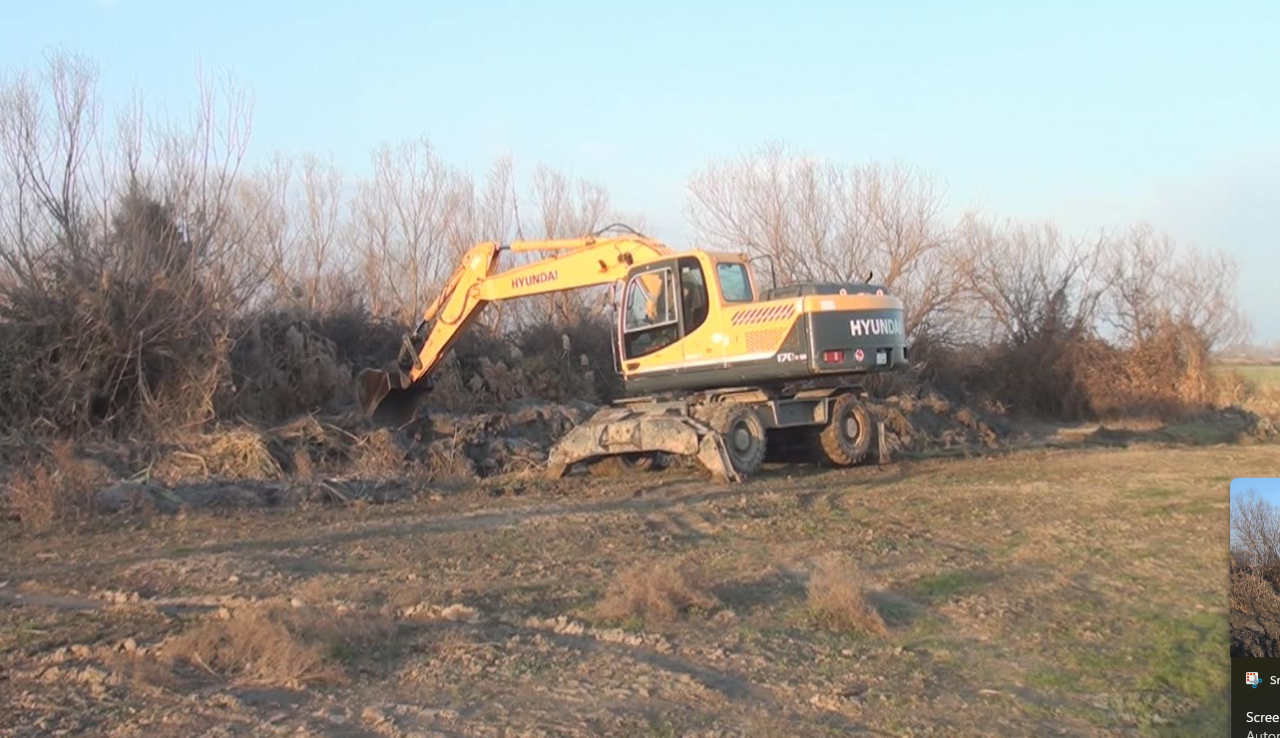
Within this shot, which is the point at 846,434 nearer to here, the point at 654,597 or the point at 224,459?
the point at 224,459

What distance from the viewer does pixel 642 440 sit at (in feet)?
48.0

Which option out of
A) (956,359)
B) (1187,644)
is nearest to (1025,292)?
(956,359)

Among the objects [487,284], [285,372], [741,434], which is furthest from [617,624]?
[285,372]

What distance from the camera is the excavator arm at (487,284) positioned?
15.6 m

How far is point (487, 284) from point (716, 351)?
3879mm

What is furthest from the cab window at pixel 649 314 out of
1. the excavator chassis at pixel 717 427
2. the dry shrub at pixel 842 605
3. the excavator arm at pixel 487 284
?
the dry shrub at pixel 842 605

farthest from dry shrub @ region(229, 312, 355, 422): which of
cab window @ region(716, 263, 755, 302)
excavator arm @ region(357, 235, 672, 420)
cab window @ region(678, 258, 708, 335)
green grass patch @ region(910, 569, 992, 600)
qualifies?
green grass patch @ region(910, 569, 992, 600)

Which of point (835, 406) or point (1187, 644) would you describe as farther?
point (835, 406)

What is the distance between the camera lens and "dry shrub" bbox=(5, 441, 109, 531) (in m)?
11.6

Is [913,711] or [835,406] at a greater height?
[835,406]

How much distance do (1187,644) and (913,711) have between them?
7.21 ft

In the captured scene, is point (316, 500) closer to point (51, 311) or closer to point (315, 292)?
point (51, 311)

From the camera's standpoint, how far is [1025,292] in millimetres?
30266

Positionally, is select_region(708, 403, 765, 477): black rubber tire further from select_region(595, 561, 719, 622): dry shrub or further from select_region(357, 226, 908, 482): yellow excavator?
select_region(595, 561, 719, 622): dry shrub
